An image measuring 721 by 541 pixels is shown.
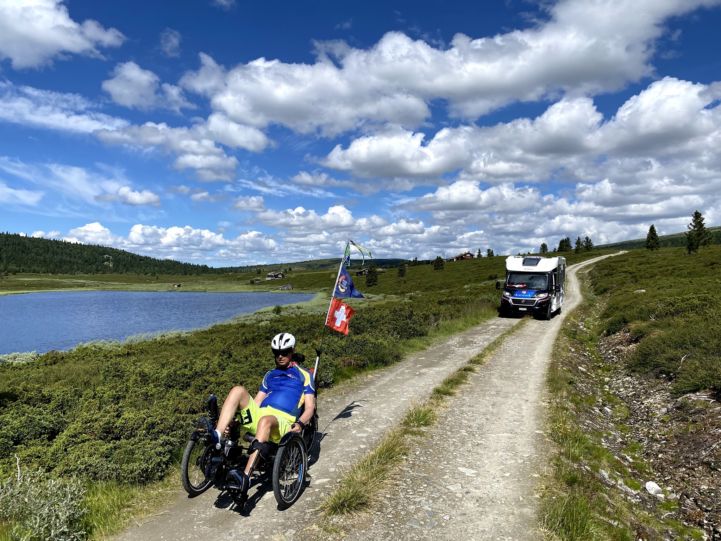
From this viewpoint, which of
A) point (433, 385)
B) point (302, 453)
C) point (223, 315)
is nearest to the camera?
point (302, 453)

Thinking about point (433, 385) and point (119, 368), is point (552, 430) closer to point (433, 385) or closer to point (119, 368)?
point (433, 385)

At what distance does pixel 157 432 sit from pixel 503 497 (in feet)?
24.9

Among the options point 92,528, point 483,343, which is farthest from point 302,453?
point 483,343

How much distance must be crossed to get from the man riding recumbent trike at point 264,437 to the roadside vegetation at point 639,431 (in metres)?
3.88

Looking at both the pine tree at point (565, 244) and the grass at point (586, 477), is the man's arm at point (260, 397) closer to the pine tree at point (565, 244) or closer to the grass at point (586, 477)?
the grass at point (586, 477)

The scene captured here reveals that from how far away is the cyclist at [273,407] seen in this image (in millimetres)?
6320

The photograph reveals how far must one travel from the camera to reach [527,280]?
103 ft

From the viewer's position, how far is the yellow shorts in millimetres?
6922

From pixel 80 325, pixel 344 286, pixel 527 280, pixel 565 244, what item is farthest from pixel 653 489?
pixel 565 244

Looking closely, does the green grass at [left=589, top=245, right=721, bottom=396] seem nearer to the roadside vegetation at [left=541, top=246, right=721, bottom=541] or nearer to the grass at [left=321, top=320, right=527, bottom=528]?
the roadside vegetation at [left=541, top=246, right=721, bottom=541]

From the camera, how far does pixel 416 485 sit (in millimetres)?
7488

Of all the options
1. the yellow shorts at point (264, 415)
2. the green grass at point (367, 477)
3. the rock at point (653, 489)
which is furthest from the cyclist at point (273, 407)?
the rock at point (653, 489)

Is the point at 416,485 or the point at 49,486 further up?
the point at 49,486

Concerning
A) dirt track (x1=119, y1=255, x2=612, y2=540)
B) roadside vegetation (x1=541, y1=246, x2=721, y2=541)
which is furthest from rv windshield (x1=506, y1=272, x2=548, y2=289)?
dirt track (x1=119, y1=255, x2=612, y2=540)
